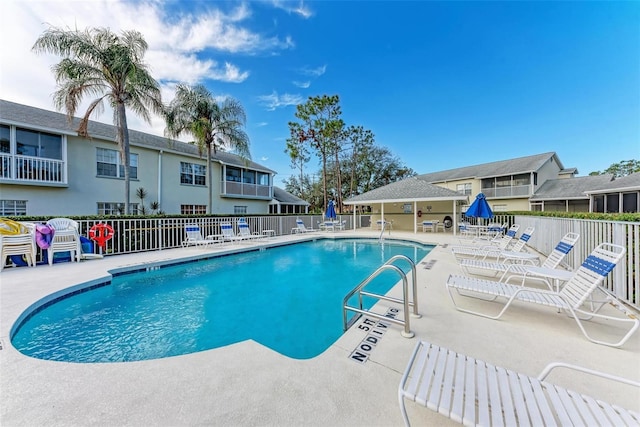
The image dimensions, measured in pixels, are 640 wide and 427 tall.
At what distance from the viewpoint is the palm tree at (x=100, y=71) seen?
34.6ft

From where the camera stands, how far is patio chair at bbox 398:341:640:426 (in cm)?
140

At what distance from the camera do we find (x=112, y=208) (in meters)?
14.4

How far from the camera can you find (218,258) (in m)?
9.64

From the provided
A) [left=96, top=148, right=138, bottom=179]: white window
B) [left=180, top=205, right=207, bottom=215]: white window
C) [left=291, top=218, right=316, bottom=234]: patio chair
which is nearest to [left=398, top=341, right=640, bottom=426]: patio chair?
[left=291, top=218, right=316, bottom=234]: patio chair

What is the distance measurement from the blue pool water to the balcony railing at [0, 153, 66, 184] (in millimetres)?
9570

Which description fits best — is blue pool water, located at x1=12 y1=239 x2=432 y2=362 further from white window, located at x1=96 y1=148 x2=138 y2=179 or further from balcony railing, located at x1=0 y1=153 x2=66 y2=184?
white window, located at x1=96 y1=148 x2=138 y2=179

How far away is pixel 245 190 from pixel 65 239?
44.9 feet

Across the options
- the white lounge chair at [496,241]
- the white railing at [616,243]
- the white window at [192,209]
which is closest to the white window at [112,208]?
the white window at [192,209]

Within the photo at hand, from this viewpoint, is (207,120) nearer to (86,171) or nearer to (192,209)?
(192,209)

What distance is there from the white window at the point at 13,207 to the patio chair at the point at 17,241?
7.17 meters

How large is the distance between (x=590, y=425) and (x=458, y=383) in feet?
2.08

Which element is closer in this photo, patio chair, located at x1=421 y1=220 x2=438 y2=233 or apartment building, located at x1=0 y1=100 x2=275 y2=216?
apartment building, located at x1=0 y1=100 x2=275 y2=216

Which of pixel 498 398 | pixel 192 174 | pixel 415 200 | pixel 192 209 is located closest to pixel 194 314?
pixel 498 398

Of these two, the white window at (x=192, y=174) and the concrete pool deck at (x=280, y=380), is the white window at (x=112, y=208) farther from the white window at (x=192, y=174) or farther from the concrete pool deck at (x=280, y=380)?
the concrete pool deck at (x=280, y=380)
